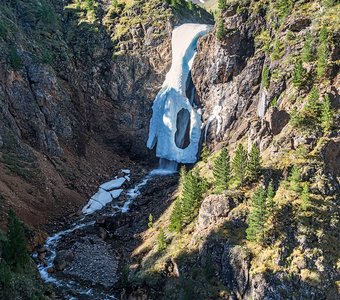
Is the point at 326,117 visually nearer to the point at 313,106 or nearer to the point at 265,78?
the point at 313,106

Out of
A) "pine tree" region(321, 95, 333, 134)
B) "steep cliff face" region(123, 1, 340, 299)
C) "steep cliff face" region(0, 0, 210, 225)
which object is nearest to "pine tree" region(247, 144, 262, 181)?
"steep cliff face" region(123, 1, 340, 299)

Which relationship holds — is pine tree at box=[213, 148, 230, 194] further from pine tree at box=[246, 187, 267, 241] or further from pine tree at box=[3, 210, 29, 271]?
pine tree at box=[3, 210, 29, 271]

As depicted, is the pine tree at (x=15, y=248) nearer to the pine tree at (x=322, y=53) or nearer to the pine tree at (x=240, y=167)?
the pine tree at (x=240, y=167)

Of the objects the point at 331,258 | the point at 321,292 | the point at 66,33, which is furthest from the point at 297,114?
the point at 66,33

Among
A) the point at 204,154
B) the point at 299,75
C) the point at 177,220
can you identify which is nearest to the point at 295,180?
the point at 177,220

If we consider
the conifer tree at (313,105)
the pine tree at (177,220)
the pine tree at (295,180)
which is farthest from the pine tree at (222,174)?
the conifer tree at (313,105)

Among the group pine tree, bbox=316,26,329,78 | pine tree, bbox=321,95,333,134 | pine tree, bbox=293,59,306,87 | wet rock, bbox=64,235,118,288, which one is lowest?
wet rock, bbox=64,235,118,288

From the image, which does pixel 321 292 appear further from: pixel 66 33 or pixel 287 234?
pixel 66 33
